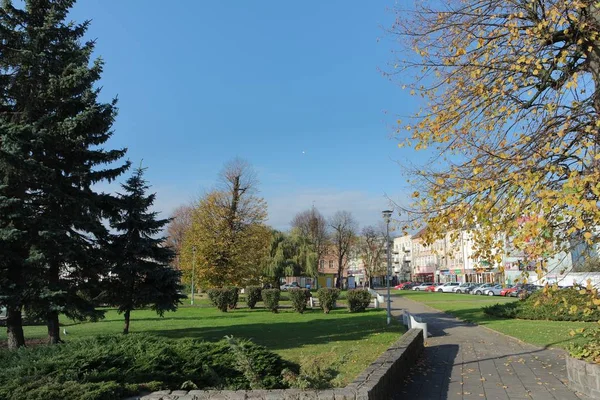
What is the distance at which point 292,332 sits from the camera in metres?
17.9

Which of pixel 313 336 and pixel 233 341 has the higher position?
pixel 233 341

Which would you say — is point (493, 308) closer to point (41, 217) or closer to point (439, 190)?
point (439, 190)

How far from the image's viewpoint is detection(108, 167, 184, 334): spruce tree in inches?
674

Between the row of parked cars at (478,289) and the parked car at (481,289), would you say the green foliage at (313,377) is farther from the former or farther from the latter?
the parked car at (481,289)

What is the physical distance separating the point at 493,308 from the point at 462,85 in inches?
754

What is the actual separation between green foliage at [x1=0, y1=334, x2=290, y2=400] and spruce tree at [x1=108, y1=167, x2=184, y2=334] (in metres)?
10.2

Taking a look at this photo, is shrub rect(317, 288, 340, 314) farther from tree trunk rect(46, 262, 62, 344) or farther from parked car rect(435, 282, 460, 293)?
parked car rect(435, 282, 460, 293)

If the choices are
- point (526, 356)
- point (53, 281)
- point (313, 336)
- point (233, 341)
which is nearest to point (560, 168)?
point (233, 341)

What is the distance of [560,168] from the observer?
240 inches

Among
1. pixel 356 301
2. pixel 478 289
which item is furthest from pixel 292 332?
pixel 478 289

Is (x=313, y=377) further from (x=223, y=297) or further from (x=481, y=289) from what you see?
(x=481, y=289)

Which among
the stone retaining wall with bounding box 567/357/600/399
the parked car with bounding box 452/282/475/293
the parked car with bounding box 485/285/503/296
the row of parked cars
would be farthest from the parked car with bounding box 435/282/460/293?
the stone retaining wall with bounding box 567/357/600/399

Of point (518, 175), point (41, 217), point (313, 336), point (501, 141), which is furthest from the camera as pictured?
point (313, 336)

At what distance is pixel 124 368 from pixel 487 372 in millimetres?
6776
